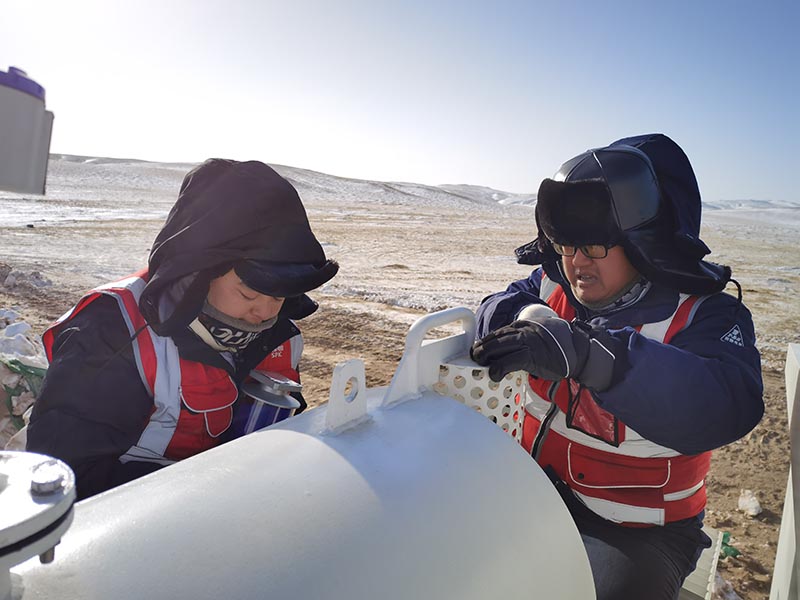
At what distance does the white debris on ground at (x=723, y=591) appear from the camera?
2.92 m

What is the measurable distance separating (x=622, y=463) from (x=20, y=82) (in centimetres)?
189

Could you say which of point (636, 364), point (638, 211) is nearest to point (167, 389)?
point (636, 364)

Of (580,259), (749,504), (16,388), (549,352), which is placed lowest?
(16,388)

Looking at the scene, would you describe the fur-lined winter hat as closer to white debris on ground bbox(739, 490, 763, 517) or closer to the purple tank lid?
the purple tank lid

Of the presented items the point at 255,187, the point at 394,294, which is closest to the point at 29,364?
the point at 255,187

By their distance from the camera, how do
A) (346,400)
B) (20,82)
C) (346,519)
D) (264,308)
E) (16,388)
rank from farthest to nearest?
(16,388), (264,308), (346,400), (346,519), (20,82)

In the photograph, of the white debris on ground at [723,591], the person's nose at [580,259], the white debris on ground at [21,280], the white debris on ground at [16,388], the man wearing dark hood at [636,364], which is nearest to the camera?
the man wearing dark hood at [636,364]

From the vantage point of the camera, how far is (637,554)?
1761 mm

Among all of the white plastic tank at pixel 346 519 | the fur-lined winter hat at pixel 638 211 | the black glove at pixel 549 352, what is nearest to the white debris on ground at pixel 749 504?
the fur-lined winter hat at pixel 638 211

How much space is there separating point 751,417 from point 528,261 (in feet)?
3.27

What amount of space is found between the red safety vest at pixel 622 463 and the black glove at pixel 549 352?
0.31 m

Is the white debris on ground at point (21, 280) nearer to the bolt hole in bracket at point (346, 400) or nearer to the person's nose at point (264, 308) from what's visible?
the person's nose at point (264, 308)

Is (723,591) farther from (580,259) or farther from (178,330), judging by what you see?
(178,330)

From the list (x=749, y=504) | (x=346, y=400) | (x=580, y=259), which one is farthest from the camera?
(x=749, y=504)
